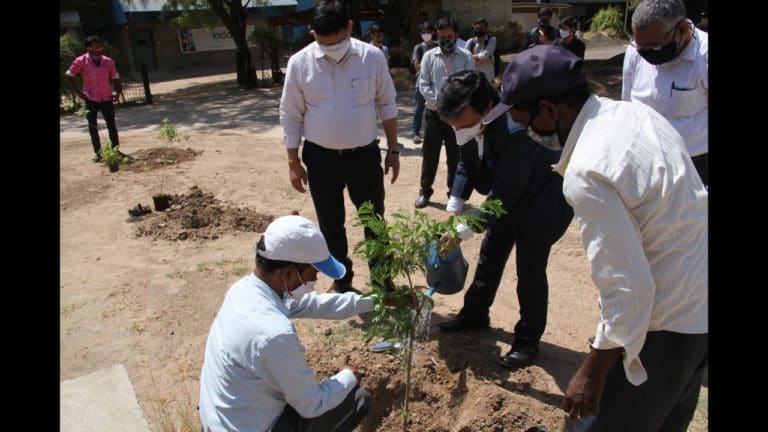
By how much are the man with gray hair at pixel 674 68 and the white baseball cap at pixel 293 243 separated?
2.32 meters

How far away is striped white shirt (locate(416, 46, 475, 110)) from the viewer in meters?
6.41

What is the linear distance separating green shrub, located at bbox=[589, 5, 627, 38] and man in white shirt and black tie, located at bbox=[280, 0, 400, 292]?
32108 millimetres

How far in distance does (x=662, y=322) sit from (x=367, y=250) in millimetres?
1234

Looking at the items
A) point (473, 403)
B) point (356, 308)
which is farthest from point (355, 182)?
point (473, 403)

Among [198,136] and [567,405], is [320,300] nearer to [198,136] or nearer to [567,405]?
[567,405]

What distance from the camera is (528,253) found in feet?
10.5

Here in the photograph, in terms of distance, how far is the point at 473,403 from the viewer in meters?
3.14

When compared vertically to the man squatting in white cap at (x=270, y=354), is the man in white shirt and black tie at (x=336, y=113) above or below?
above

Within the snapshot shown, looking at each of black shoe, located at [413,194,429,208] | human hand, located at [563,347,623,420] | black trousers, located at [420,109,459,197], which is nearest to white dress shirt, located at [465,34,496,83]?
black trousers, located at [420,109,459,197]

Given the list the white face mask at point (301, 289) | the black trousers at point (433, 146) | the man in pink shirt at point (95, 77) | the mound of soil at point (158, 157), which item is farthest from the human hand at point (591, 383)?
the man in pink shirt at point (95, 77)

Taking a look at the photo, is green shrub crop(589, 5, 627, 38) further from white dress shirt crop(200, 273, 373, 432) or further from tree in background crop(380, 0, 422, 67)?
white dress shirt crop(200, 273, 373, 432)

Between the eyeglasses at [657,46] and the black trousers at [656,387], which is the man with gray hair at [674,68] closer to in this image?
the eyeglasses at [657,46]

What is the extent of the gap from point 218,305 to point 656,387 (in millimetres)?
3451

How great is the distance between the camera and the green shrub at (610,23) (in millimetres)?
31953
